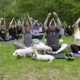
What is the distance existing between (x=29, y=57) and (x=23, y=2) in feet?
108

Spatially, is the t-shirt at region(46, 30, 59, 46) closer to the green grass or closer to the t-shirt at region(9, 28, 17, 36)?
the green grass

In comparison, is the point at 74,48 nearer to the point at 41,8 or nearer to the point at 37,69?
the point at 37,69

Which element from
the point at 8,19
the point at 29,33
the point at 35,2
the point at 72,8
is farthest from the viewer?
the point at 8,19

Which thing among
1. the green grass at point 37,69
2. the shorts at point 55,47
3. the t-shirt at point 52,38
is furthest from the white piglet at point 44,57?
the t-shirt at point 52,38

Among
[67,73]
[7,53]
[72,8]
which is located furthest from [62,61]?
[72,8]

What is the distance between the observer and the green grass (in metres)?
10.5

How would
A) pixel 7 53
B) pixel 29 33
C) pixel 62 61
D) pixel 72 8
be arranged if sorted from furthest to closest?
1. pixel 72 8
2. pixel 29 33
3. pixel 7 53
4. pixel 62 61

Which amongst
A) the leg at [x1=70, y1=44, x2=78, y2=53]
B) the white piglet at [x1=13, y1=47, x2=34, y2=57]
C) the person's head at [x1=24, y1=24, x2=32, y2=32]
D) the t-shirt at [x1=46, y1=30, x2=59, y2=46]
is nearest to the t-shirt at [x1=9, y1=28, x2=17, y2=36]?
the person's head at [x1=24, y1=24, x2=32, y2=32]

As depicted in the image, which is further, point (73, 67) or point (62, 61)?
point (62, 61)

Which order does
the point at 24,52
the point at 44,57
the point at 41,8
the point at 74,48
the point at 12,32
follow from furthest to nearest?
the point at 41,8 < the point at 12,32 < the point at 74,48 < the point at 24,52 < the point at 44,57

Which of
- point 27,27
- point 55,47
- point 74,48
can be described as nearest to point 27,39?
point 27,27

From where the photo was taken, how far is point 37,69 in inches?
444

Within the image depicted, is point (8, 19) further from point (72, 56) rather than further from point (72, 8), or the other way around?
point (72, 56)

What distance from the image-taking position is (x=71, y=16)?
39469mm
